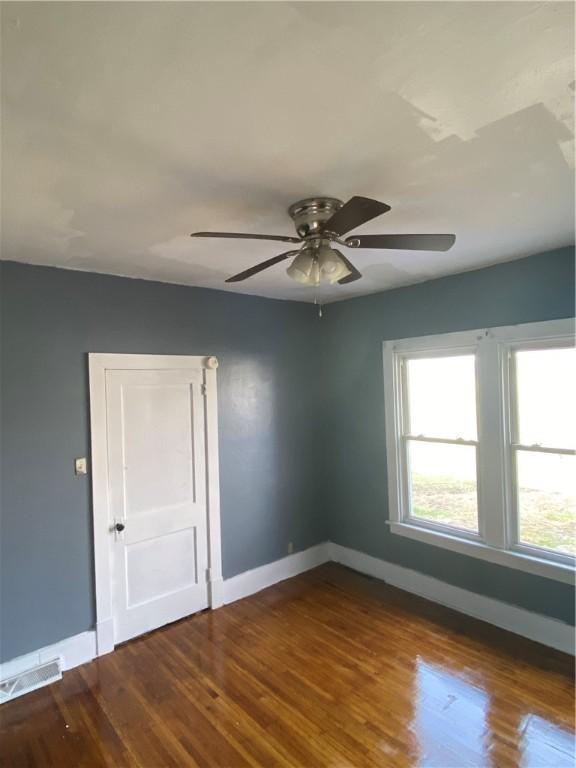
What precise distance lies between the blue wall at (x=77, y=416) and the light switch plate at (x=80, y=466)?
0.03m

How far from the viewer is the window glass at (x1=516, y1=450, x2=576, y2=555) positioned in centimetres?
290

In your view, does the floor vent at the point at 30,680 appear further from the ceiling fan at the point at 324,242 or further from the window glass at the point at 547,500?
the window glass at the point at 547,500

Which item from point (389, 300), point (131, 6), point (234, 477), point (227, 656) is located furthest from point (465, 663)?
point (131, 6)

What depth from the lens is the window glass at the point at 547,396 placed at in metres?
2.87

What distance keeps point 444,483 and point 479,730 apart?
5.56 ft

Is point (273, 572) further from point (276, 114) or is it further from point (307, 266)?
point (276, 114)

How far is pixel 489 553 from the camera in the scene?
3191 mm

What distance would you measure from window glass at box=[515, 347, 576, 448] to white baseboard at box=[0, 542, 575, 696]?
121cm

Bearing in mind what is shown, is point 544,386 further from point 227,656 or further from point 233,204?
point 227,656

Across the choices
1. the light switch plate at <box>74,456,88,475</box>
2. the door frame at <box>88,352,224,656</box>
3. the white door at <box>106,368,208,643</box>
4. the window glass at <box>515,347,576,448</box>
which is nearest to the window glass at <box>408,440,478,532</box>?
the window glass at <box>515,347,576,448</box>

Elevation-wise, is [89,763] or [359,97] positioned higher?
[359,97]

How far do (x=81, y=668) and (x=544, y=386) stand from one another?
141 inches

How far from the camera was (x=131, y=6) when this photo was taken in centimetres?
94

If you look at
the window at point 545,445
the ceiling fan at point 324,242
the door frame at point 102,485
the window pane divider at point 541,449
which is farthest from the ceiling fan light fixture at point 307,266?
the window pane divider at point 541,449
